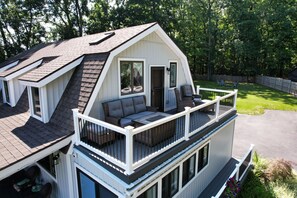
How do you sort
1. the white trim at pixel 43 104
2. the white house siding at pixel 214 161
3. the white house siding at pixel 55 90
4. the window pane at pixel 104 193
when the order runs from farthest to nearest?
the white house siding at pixel 214 161 < the white house siding at pixel 55 90 < the white trim at pixel 43 104 < the window pane at pixel 104 193

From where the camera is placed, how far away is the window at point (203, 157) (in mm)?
6972

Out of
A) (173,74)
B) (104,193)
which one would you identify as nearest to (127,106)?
(104,193)

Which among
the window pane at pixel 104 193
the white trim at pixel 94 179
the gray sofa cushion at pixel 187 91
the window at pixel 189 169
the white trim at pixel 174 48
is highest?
the white trim at pixel 174 48

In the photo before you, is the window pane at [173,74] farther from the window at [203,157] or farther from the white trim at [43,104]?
the white trim at [43,104]

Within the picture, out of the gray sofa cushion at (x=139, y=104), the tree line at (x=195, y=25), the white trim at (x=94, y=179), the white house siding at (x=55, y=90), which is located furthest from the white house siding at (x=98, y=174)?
the tree line at (x=195, y=25)

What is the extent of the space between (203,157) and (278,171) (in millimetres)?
3632

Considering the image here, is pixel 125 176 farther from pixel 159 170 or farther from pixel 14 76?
pixel 14 76

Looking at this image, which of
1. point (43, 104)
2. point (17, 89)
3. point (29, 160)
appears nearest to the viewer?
point (29, 160)

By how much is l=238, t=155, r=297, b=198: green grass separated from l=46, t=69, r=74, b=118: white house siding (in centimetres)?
754

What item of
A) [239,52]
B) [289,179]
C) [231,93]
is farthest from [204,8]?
[289,179]

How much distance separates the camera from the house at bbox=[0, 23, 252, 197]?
4469 mm

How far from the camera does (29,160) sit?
174 inches

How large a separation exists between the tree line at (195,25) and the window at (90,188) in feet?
71.7

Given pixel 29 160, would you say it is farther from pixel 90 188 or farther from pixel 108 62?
pixel 108 62
